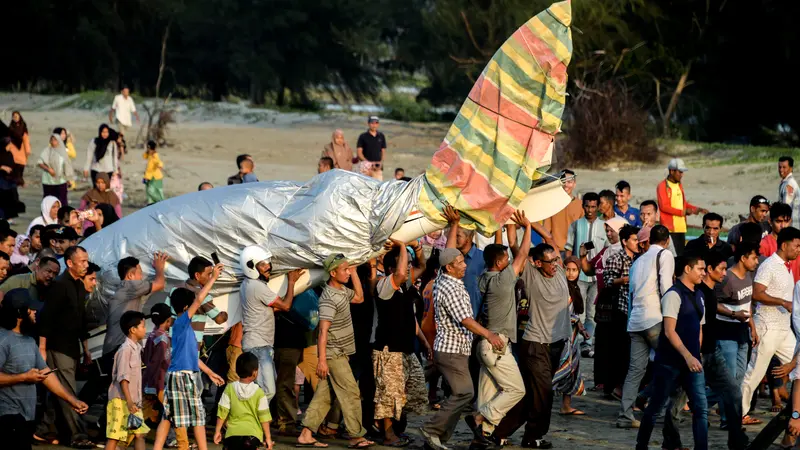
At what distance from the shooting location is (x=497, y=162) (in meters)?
10.2

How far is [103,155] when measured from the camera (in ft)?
62.0

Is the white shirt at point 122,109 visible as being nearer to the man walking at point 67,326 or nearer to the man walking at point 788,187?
the man walking at point 788,187

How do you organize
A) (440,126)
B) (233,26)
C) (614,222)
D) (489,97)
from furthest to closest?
1. (233,26)
2. (440,126)
3. (614,222)
4. (489,97)

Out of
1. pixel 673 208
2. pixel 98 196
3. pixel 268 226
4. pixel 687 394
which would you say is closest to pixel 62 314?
pixel 268 226

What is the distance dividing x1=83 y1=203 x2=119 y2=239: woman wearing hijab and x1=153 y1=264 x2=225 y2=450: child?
4515 millimetres

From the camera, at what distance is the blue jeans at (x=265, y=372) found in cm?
955

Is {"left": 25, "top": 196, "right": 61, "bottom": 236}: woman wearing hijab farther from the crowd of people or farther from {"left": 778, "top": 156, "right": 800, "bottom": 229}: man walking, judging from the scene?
{"left": 778, "top": 156, "right": 800, "bottom": 229}: man walking

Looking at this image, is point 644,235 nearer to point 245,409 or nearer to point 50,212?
point 245,409

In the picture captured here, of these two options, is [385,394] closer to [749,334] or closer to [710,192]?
[749,334]

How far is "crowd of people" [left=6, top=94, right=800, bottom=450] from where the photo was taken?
8.91 meters

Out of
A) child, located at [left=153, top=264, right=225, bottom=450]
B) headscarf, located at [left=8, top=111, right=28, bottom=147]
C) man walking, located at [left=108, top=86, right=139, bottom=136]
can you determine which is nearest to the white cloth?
child, located at [left=153, top=264, right=225, bottom=450]

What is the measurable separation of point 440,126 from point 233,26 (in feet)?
51.9

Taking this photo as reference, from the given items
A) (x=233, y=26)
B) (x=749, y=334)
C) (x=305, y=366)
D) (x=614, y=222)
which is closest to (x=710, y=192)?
(x=614, y=222)

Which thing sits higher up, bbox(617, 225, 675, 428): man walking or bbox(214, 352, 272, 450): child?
bbox(617, 225, 675, 428): man walking
